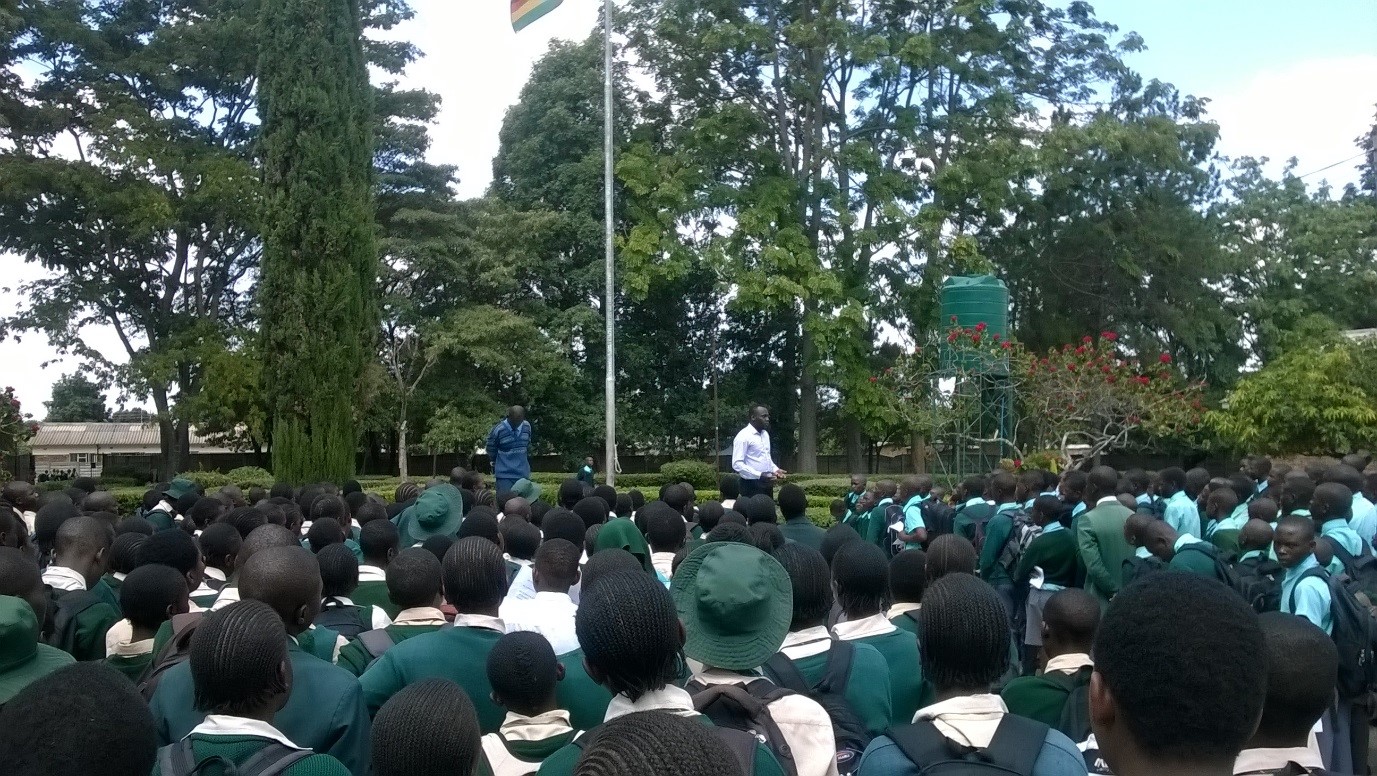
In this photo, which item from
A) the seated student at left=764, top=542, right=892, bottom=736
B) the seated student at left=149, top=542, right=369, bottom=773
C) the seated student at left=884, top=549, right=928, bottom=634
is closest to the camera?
the seated student at left=149, top=542, right=369, bottom=773

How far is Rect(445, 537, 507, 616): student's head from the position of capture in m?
4.14

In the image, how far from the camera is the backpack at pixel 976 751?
252 cm

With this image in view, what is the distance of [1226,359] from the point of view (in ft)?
104

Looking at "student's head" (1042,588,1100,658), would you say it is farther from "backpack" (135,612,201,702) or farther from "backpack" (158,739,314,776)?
"backpack" (135,612,201,702)

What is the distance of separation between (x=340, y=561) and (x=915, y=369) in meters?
18.9

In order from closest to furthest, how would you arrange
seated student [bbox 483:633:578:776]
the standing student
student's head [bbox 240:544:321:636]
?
seated student [bbox 483:633:578:776] < student's head [bbox 240:544:321:636] < the standing student

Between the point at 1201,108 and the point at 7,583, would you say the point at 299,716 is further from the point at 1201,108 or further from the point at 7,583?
the point at 1201,108

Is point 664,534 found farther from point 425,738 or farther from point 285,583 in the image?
point 425,738

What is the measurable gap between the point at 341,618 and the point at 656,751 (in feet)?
11.4

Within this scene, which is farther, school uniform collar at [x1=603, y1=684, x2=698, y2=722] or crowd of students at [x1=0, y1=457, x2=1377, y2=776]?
school uniform collar at [x1=603, y1=684, x2=698, y2=722]

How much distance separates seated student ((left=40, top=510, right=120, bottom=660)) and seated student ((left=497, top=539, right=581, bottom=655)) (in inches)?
71.6

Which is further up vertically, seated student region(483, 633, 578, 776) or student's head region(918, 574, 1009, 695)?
student's head region(918, 574, 1009, 695)

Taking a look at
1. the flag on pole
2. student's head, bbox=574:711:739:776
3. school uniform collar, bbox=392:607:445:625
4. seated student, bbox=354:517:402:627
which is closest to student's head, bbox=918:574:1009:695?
student's head, bbox=574:711:739:776

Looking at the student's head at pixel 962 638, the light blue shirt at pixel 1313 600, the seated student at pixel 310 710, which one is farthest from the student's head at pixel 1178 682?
the light blue shirt at pixel 1313 600
